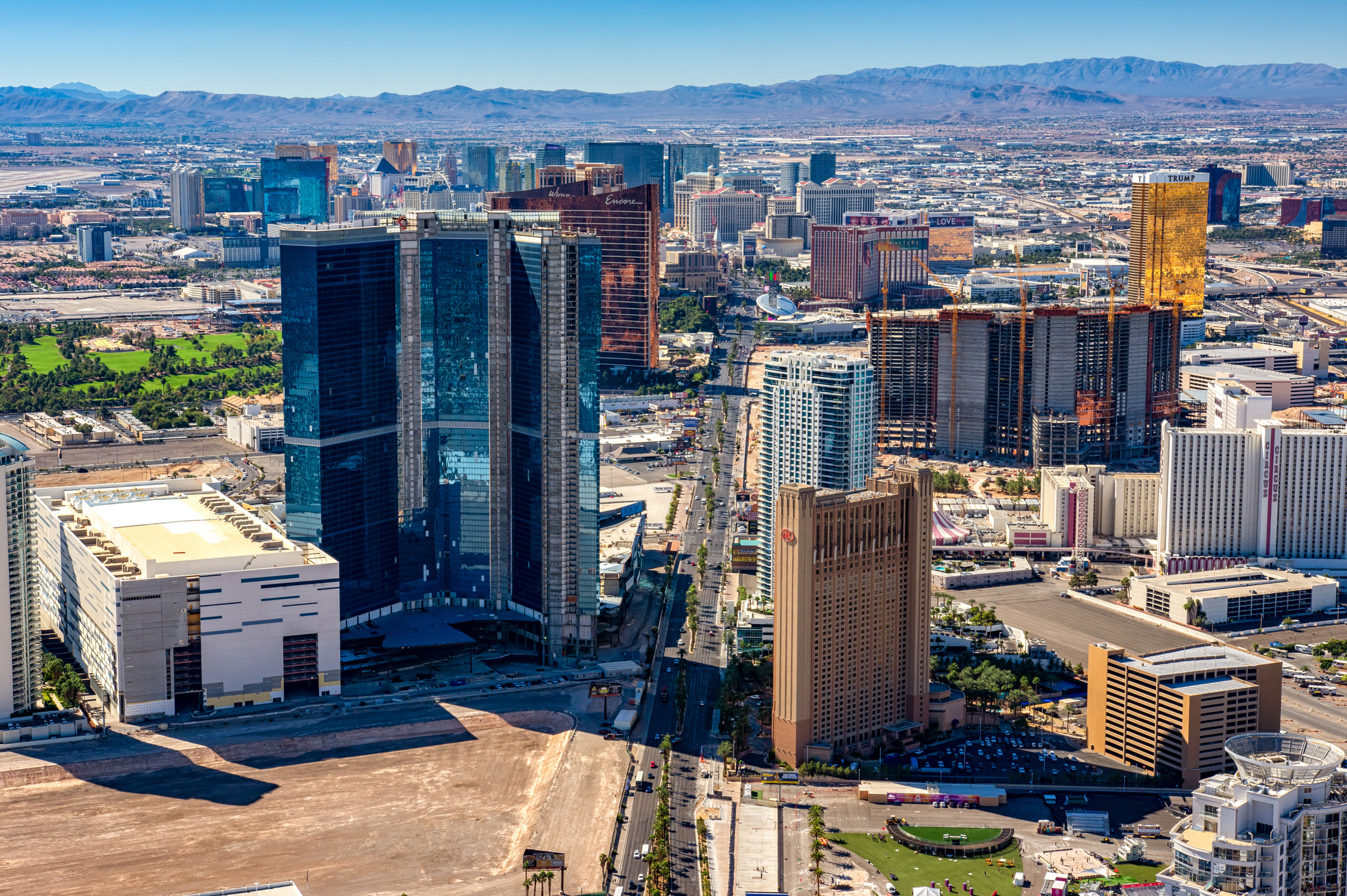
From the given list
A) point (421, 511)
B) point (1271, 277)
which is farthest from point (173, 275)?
point (421, 511)

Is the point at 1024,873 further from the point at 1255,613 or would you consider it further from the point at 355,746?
the point at 1255,613

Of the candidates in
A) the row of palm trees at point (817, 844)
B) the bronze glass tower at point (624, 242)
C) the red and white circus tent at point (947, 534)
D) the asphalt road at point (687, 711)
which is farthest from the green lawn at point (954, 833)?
the bronze glass tower at point (624, 242)

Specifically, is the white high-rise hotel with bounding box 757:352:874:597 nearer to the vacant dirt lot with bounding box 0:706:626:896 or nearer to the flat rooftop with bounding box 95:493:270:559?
the vacant dirt lot with bounding box 0:706:626:896

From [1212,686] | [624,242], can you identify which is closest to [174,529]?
[1212,686]

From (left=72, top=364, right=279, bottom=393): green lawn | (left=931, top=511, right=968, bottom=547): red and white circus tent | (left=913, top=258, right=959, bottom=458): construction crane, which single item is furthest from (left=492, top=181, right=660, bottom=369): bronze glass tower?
(left=931, top=511, right=968, bottom=547): red and white circus tent

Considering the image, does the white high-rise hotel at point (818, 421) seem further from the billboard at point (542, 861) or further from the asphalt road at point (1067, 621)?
the billboard at point (542, 861)
